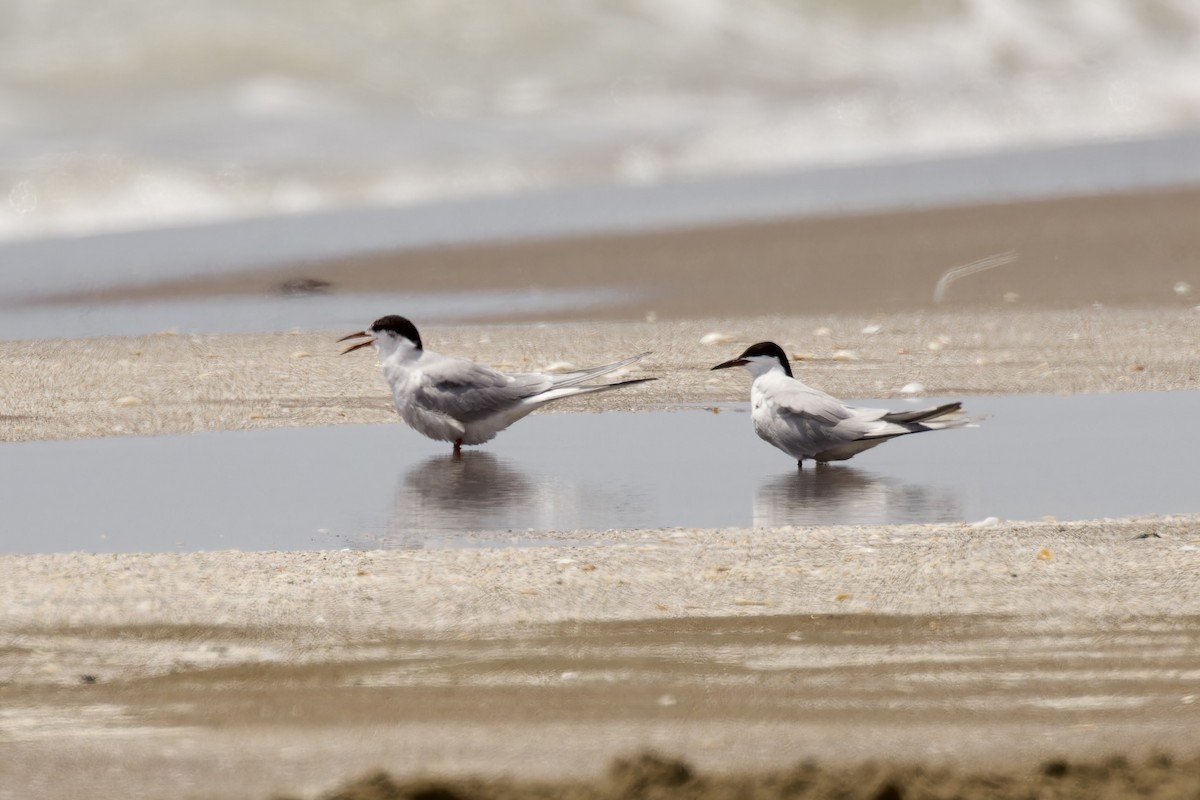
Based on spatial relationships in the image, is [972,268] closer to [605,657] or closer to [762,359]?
[762,359]

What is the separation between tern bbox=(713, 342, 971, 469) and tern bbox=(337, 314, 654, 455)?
2.26 feet

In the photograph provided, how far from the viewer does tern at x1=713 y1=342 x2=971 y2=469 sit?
5.81 m

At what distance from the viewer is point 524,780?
117 inches

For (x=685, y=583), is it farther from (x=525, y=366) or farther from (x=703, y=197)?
(x=703, y=197)

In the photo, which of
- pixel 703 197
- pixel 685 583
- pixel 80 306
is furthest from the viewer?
pixel 703 197

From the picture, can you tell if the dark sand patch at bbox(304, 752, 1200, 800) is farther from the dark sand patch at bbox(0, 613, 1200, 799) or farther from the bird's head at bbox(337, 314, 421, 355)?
the bird's head at bbox(337, 314, 421, 355)

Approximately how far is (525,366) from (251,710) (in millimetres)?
4844

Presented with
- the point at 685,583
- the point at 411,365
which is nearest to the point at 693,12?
the point at 411,365

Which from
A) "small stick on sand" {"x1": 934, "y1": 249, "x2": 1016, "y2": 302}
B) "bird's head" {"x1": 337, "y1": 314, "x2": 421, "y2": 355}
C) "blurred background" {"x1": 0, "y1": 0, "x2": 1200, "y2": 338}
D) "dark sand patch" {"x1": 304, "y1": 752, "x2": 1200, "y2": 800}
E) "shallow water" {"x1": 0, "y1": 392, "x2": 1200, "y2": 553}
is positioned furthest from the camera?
"blurred background" {"x1": 0, "y1": 0, "x2": 1200, "y2": 338}

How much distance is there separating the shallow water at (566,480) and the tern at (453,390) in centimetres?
11

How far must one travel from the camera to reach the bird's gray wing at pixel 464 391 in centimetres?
624

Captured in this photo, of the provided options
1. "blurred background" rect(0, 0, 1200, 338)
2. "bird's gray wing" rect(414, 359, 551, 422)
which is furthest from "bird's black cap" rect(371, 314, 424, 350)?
"blurred background" rect(0, 0, 1200, 338)

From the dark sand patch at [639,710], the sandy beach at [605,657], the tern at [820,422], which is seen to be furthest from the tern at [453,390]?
the dark sand patch at [639,710]

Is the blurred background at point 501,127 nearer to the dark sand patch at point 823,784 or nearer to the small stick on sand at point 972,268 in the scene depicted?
the small stick on sand at point 972,268
